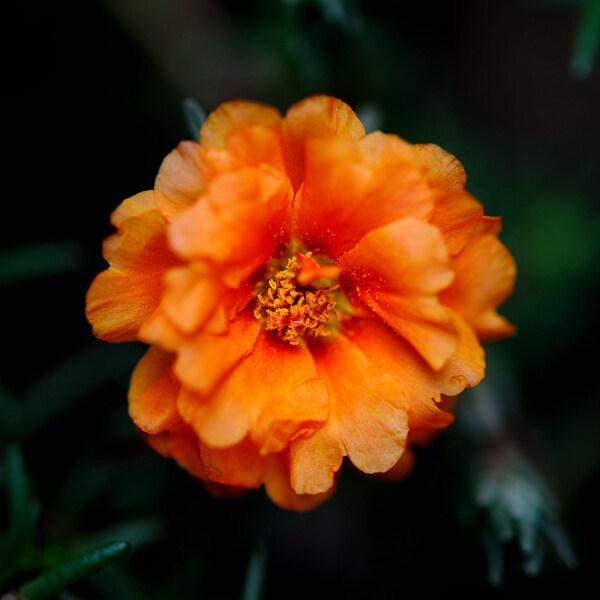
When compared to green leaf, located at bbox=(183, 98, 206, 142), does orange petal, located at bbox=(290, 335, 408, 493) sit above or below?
below

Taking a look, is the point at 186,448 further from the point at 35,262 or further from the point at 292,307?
the point at 35,262

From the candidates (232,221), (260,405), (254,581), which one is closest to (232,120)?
(232,221)

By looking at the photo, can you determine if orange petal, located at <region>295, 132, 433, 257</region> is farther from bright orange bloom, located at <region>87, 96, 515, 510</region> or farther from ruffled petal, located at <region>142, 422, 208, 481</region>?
ruffled petal, located at <region>142, 422, 208, 481</region>

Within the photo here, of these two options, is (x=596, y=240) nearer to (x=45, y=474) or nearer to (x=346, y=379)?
(x=346, y=379)

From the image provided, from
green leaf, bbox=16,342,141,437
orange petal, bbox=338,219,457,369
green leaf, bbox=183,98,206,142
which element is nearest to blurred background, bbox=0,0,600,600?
green leaf, bbox=16,342,141,437

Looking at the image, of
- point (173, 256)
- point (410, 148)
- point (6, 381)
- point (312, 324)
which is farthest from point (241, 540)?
point (410, 148)

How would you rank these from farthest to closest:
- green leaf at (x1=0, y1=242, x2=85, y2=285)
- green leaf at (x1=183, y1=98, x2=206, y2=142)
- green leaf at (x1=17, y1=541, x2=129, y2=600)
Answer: green leaf at (x1=0, y1=242, x2=85, y2=285), green leaf at (x1=183, y1=98, x2=206, y2=142), green leaf at (x1=17, y1=541, x2=129, y2=600)

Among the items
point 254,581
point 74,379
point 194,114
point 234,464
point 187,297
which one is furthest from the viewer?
point 74,379
